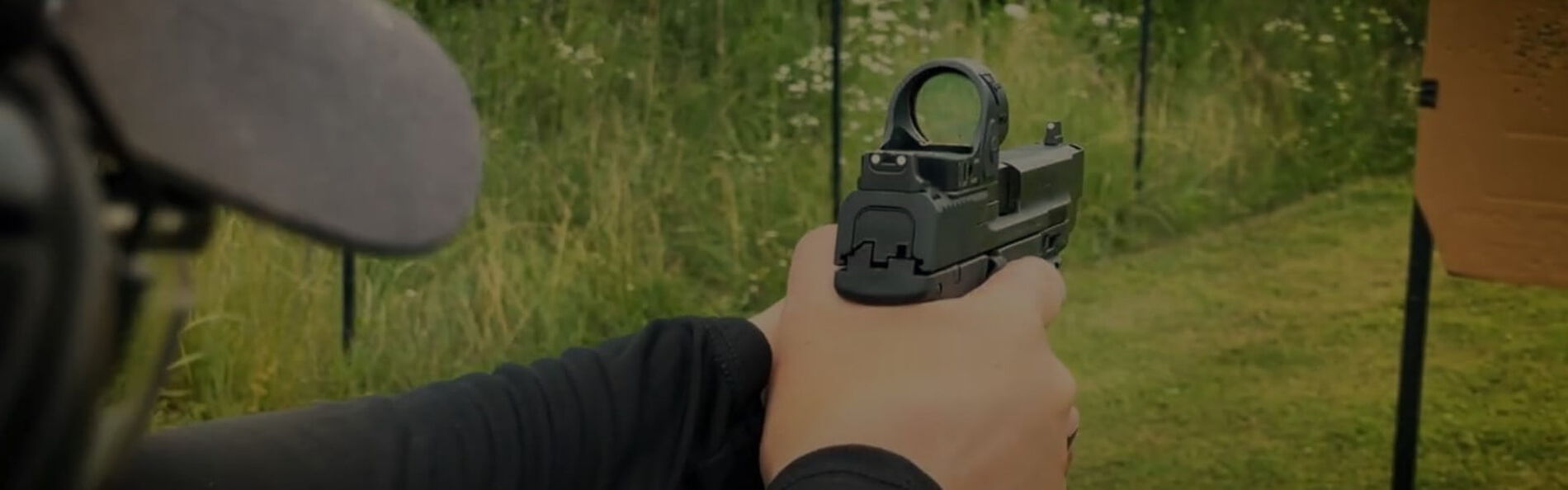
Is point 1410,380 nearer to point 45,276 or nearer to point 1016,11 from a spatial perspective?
point 1016,11

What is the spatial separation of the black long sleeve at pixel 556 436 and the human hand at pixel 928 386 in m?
0.02

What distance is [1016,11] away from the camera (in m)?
1.46

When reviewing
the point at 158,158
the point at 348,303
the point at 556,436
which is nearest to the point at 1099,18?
the point at 348,303

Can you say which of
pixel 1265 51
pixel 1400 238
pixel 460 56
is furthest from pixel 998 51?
pixel 460 56

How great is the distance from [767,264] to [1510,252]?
1.89ft

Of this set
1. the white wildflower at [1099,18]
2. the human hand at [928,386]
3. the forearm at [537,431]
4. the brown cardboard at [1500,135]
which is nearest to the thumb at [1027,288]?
the human hand at [928,386]

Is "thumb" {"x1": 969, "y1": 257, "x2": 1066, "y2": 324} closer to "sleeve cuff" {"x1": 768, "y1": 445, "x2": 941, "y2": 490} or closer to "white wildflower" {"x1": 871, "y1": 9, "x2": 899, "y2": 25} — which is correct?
"sleeve cuff" {"x1": 768, "y1": 445, "x2": 941, "y2": 490}

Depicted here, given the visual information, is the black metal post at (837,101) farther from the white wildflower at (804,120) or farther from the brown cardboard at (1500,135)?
the brown cardboard at (1500,135)

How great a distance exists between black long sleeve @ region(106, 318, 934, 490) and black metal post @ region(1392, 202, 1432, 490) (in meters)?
0.88

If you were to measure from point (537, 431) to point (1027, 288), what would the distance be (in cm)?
23

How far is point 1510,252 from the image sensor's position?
127cm

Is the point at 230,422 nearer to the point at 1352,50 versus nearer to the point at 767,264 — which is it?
the point at 767,264

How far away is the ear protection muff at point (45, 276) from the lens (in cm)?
23

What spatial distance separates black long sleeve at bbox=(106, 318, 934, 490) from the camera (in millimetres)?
630
